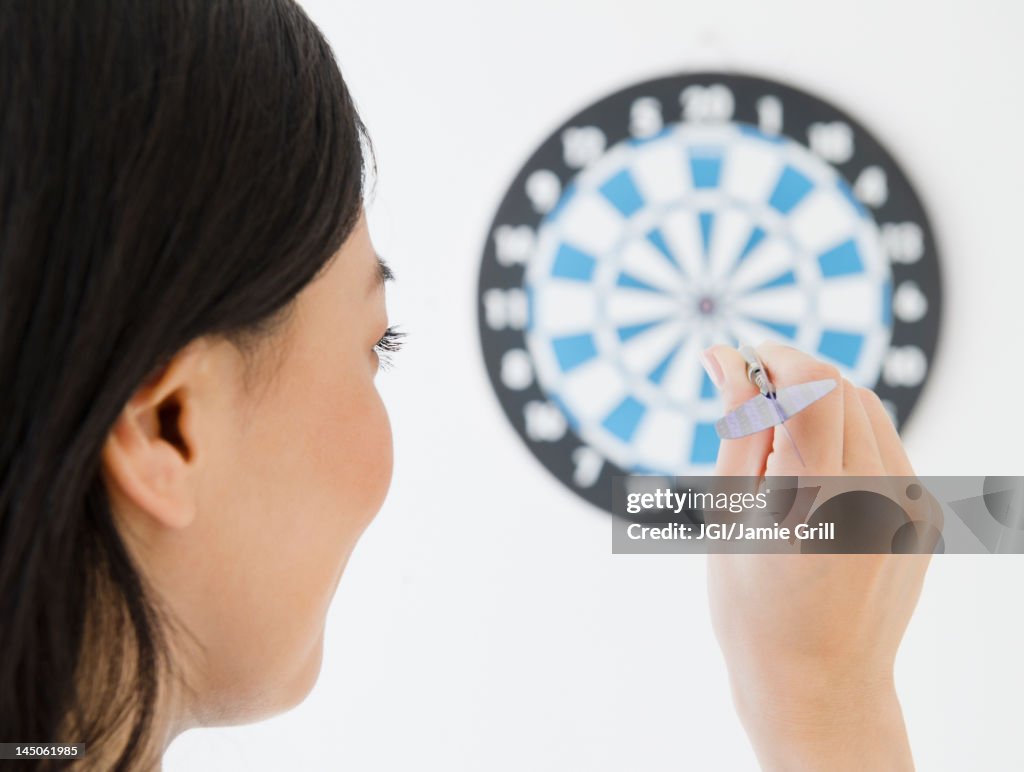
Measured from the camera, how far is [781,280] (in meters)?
1.53

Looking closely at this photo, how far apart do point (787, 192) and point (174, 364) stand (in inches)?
49.8

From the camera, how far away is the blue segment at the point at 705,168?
5.06 feet

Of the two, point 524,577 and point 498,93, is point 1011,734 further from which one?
point 498,93

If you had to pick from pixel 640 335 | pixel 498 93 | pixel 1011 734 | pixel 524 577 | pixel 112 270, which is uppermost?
pixel 498 93

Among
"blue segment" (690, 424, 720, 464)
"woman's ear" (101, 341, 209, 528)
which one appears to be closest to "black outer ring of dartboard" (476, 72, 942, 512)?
"blue segment" (690, 424, 720, 464)

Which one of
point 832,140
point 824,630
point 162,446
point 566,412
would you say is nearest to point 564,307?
point 566,412

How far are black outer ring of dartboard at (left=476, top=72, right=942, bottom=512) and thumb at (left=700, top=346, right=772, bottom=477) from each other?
0.85 metres

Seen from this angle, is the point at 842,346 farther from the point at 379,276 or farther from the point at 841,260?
the point at 379,276

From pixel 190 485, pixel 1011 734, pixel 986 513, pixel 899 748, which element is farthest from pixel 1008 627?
pixel 190 485

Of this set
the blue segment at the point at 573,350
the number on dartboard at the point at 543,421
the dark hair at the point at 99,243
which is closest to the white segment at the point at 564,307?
the blue segment at the point at 573,350

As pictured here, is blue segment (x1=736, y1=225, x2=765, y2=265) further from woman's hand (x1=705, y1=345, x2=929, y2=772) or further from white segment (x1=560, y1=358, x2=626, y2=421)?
woman's hand (x1=705, y1=345, x2=929, y2=772)

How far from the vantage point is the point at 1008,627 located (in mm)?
1534

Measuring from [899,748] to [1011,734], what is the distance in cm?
105

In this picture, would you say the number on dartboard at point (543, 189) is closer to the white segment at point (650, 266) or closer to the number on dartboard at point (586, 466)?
the white segment at point (650, 266)
